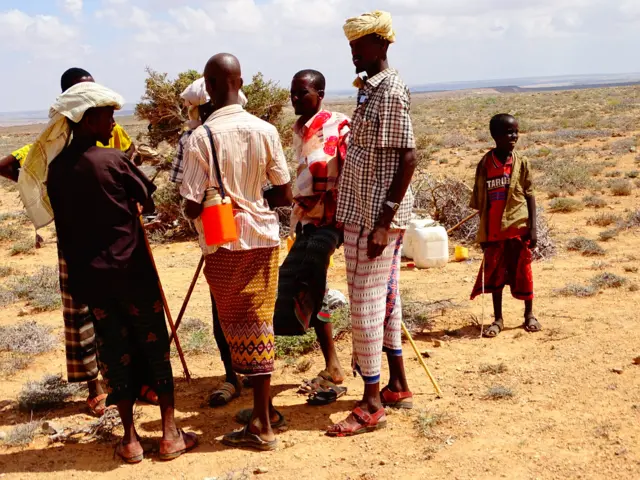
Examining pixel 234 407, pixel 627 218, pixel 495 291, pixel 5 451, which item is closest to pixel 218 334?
pixel 234 407

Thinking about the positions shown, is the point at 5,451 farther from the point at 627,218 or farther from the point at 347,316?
the point at 627,218

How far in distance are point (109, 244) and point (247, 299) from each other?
731 mm

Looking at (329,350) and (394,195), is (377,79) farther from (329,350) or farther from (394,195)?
(329,350)

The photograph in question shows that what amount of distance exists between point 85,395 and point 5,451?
782 mm

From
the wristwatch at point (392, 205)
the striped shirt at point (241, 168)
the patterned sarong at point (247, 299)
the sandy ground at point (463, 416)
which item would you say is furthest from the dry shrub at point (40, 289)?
the wristwatch at point (392, 205)

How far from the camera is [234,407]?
405cm

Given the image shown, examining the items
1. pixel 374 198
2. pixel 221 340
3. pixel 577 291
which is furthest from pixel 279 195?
pixel 577 291

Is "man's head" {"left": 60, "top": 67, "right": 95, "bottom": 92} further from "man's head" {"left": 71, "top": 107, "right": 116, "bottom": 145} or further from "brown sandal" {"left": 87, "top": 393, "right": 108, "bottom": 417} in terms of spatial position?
"brown sandal" {"left": 87, "top": 393, "right": 108, "bottom": 417}

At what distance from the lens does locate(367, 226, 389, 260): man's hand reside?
3238mm

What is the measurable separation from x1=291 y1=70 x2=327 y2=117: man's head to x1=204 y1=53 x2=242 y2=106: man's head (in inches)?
25.0

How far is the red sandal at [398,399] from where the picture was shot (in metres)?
3.76

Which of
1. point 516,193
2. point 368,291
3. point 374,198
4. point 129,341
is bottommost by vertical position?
point 129,341

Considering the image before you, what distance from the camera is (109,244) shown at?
3037 millimetres

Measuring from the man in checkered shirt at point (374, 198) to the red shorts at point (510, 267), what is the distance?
1.70 m
